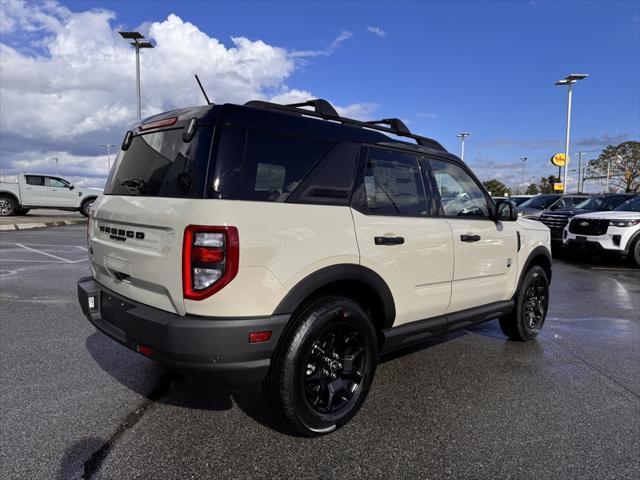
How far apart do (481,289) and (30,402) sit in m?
3.58

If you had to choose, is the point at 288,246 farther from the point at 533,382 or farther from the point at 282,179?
the point at 533,382

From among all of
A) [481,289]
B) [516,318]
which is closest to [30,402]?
[481,289]

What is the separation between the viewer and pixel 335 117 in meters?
3.25

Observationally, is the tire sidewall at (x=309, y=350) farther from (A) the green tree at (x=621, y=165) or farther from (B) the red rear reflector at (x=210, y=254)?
(A) the green tree at (x=621, y=165)

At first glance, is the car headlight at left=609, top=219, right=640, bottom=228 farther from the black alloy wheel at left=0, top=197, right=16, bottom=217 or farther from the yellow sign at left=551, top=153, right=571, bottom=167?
the yellow sign at left=551, top=153, right=571, bottom=167

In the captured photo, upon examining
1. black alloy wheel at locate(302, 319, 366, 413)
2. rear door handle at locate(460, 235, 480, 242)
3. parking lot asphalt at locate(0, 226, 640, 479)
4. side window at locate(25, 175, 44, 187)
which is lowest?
parking lot asphalt at locate(0, 226, 640, 479)

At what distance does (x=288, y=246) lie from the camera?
2586 mm

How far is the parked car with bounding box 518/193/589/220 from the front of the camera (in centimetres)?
1557

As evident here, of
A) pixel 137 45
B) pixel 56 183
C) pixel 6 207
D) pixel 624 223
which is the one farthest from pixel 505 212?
pixel 137 45

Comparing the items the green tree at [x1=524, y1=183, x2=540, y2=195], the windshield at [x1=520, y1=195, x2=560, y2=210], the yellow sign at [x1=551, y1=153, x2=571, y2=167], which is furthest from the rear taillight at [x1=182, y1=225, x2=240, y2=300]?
the green tree at [x1=524, y1=183, x2=540, y2=195]

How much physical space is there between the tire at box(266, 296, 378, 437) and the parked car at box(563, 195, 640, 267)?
32.5 feet

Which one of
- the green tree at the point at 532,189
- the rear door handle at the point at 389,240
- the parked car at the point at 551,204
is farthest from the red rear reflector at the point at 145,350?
the green tree at the point at 532,189

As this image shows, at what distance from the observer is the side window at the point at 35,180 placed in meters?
20.0

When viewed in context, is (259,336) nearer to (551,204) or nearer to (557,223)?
(557,223)
